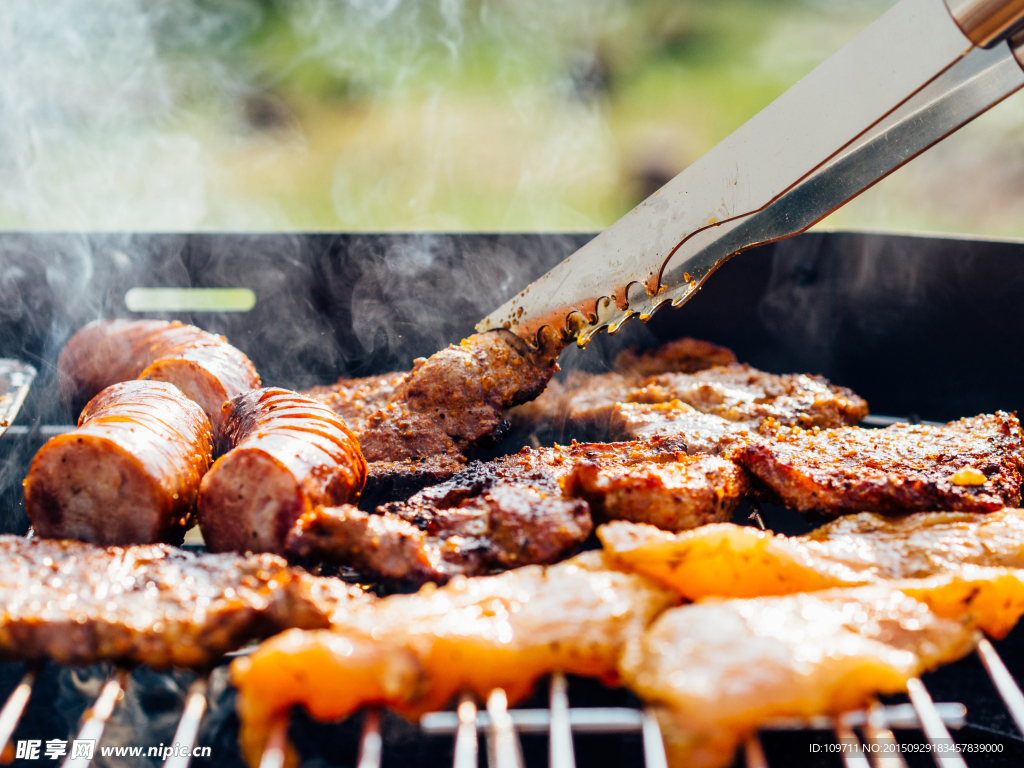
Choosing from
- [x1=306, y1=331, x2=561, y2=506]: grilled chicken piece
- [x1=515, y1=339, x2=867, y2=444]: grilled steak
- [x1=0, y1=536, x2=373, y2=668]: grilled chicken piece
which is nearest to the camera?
[x1=0, y1=536, x2=373, y2=668]: grilled chicken piece

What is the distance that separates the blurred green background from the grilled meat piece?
6.33 metres

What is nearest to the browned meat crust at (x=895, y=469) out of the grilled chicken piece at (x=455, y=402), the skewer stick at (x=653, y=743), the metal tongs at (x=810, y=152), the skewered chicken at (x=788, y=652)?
the skewered chicken at (x=788, y=652)

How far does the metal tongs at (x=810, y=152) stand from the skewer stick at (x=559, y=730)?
5.07ft

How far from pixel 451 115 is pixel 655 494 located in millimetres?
8064

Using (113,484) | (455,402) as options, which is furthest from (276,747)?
(455,402)

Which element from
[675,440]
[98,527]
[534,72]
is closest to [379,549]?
[98,527]

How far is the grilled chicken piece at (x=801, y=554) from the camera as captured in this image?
1.94 metres

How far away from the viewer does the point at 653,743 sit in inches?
60.4

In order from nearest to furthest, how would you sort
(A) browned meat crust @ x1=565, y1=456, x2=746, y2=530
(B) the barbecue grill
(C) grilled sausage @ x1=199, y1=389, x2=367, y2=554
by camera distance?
(C) grilled sausage @ x1=199, y1=389, x2=367, y2=554 → (A) browned meat crust @ x1=565, y1=456, x2=746, y2=530 → (B) the barbecue grill

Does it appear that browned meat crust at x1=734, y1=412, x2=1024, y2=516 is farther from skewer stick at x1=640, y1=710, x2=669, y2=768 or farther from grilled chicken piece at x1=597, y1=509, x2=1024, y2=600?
skewer stick at x1=640, y1=710, x2=669, y2=768

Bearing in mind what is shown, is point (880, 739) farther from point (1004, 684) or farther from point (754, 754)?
point (1004, 684)

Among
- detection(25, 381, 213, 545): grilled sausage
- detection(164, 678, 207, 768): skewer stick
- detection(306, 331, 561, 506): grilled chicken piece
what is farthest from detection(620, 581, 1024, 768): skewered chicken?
detection(25, 381, 213, 545): grilled sausage

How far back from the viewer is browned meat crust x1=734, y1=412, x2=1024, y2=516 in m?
2.34

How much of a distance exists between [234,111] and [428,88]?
2.55 metres
